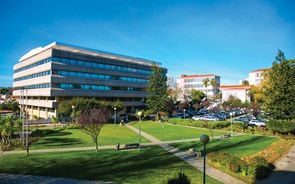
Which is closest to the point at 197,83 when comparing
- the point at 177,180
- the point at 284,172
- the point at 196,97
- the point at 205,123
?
the point at 196,97

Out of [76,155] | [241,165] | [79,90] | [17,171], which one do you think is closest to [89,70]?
[79,90]

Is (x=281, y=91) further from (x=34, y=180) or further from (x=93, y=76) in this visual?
(x=93, y=76)

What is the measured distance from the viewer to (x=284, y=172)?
1377 cm

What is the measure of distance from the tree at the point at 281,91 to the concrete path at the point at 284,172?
1337 cm

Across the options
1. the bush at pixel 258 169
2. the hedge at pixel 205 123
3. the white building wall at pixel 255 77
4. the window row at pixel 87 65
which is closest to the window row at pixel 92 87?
the window row at pixel 87 65

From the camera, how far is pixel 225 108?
69.9 meters

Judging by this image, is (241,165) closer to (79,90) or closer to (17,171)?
(17,171)

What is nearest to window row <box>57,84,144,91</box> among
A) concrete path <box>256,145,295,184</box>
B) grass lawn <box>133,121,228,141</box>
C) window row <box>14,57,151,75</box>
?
window row <box>14,57,151,75</box>

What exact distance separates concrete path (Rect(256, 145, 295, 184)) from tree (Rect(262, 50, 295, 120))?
13.4 m

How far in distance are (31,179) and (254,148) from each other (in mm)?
19366

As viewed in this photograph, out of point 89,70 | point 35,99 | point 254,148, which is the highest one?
point 89,70

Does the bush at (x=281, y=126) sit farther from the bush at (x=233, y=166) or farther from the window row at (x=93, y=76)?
the window row at (x=93, y=76)

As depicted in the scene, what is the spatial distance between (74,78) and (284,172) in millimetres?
48282

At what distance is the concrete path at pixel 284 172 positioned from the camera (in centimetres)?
1227
